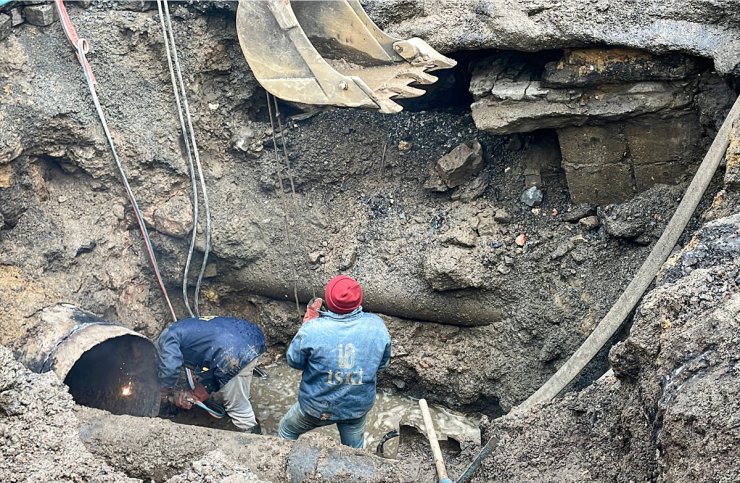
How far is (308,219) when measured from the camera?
667 centimetres

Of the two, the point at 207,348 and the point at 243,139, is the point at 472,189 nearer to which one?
the point at 243,139

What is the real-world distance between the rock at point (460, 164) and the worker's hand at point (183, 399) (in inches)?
87.6

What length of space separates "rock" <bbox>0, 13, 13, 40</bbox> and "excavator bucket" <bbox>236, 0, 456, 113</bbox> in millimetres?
1410

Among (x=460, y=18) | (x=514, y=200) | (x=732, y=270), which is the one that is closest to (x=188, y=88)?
(x=460, y=18)

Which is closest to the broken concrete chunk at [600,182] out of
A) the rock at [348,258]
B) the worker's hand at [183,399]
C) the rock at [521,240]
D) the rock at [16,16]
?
the rock at [521,240]

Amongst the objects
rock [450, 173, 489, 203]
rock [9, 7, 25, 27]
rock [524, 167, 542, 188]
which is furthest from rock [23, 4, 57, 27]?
rock [524, 167, 542, 188]

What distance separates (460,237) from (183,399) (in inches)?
83.0

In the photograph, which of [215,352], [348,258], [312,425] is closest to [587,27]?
[348,258]

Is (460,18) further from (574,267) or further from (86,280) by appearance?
(86,280)

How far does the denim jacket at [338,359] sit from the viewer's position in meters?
4.89

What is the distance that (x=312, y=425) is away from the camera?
17.3 ft

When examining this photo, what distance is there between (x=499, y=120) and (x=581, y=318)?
4.47 feet

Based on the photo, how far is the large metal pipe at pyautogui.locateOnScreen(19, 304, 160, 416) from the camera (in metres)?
5.48

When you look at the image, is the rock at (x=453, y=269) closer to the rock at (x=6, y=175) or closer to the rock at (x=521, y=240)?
the rock at (x=521, y=240)
